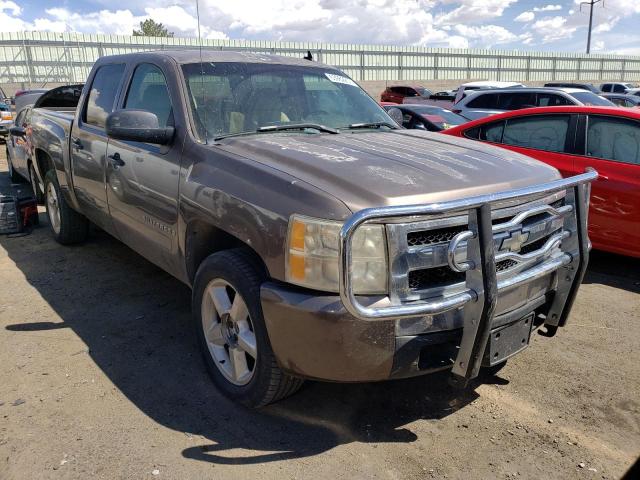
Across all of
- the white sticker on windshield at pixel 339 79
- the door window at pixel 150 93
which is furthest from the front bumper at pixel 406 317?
the white sticker on windshield at pixel 339 79

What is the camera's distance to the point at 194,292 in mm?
3188

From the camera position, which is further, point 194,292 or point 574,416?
point 194,292

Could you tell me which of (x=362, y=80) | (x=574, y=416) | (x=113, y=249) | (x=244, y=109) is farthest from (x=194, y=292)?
(x=362, y=80)

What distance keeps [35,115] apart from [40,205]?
215cm

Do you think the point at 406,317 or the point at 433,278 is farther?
the point at 433,278

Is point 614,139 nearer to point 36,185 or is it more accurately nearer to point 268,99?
point 268,99

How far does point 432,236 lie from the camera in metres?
2.43

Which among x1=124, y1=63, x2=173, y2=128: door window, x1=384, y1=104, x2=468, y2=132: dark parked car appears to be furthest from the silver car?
x1=124, y1=63, x2=173, y2=128: door window

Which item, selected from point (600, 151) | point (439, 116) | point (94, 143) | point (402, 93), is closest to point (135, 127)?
point (94, 143)

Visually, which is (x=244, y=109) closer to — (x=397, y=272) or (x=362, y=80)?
(x=397, y=272)

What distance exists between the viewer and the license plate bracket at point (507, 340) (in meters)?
2.60

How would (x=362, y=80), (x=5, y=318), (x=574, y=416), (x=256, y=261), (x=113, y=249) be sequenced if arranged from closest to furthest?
(x=256, y=261) → (x=574, y=416) → (x=5, y=318) → (x=113, y=249) → (x=362, y=80)

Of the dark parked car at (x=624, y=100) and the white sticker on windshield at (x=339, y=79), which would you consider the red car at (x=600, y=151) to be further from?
the dark parked car at (x=624, y=100)

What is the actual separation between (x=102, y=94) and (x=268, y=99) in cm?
176
